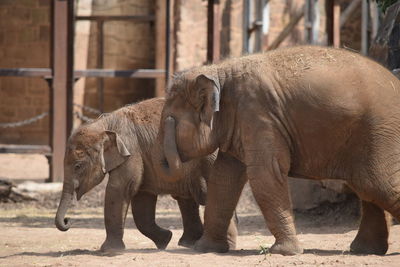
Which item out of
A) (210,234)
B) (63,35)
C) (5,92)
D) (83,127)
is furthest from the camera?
(5,92)

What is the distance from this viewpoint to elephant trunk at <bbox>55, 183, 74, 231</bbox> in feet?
27.9

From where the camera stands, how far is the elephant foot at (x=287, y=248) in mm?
7707

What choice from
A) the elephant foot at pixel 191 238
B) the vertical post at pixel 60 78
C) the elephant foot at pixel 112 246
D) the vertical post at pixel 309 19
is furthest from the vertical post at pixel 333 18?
the elephant foot at pixel 112 246

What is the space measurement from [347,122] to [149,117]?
2210 millimetres

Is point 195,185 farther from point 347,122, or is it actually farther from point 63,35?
point 63,35

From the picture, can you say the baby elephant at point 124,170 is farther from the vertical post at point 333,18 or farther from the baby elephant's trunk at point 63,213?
the vertical post at point 333,18

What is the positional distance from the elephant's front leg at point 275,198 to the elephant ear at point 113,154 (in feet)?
4.89

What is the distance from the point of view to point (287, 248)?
771 cm

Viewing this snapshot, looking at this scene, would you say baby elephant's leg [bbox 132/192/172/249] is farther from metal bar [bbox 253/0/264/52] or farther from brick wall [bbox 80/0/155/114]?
brick wall [bbox 80/0/155/114]

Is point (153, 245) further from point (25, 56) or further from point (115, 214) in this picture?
point (25, 56)

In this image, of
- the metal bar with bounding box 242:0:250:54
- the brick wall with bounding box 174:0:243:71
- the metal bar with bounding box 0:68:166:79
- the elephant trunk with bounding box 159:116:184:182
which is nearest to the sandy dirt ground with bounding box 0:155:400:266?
the elephant trunk with bounding box 159:116:184:182

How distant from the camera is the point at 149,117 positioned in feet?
29.6

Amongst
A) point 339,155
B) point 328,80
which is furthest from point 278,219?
point 328,80

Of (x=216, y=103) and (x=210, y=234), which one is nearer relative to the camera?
(x=216, y=103)
